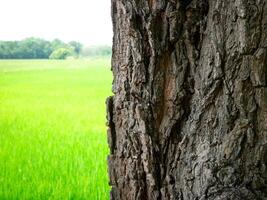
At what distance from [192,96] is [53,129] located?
8.27 ft

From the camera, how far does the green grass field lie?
8.25 ft

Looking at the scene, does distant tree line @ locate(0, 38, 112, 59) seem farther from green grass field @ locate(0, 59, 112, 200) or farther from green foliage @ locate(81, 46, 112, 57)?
green grass field @ locate(0, 59, 112, 200)

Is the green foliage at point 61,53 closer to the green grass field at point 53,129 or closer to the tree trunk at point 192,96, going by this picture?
the green grass field at point 53,129

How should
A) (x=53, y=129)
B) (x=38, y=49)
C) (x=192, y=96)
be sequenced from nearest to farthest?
(x=192, y=96)
(x=53, y=129)
(x=38, y=49)

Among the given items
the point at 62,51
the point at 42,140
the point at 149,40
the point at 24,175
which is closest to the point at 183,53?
the point at 149,40

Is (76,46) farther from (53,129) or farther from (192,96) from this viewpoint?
(192,96)

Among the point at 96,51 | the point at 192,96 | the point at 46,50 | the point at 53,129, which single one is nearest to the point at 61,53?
the point at 46,50

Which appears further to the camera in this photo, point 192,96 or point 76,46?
point 76,46

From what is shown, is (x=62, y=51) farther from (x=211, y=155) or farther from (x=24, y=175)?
(x=211, y=155)

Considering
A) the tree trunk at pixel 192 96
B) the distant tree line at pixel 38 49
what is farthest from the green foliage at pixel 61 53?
the tree trunk at pixel 192 96

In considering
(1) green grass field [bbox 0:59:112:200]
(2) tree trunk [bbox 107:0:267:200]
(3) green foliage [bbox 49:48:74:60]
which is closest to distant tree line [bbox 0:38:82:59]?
(3) green foliage [bbox 49:48:74:60]

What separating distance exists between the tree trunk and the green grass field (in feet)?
4.80

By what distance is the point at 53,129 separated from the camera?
3328mm

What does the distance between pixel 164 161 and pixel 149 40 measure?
0.77ft
